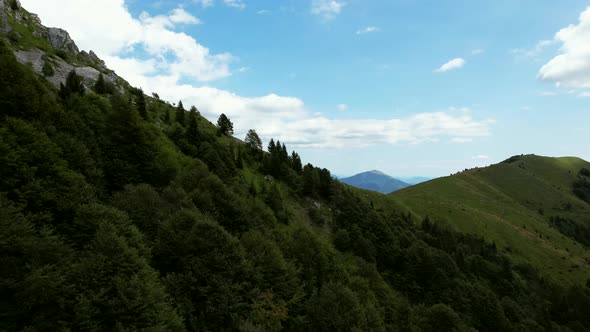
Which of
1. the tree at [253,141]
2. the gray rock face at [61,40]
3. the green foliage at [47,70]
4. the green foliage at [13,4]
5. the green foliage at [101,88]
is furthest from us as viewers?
the tree at [253,141]

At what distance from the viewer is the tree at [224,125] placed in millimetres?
125875

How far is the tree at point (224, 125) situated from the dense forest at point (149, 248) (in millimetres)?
37579

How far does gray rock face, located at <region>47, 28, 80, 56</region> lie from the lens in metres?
95.8

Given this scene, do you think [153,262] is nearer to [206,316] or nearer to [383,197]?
[206,316]

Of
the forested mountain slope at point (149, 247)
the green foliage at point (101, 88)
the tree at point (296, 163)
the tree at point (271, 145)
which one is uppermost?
the green foliage at point (101, 88)

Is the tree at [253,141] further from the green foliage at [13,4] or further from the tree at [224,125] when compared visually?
the green foliage at [13,4]

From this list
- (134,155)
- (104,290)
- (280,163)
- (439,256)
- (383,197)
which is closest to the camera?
(104,290)

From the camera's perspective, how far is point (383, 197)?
155 metres

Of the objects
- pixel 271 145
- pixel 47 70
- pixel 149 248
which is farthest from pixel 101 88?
pixel 149 248

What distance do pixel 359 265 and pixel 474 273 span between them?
210 ft

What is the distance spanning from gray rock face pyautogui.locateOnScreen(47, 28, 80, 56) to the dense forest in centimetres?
2898

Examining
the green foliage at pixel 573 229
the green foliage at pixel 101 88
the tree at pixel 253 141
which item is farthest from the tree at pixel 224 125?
the green foliage at pixel 573 229

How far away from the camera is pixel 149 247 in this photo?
115 feet

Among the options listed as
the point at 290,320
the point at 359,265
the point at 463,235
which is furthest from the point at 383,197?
the point at 290,320
